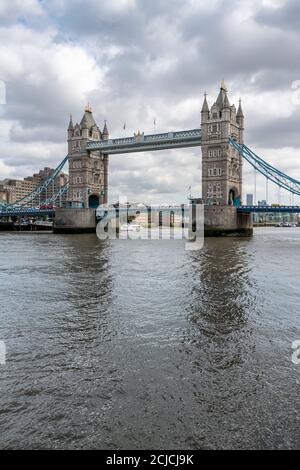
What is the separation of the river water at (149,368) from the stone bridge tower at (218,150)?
42638mm

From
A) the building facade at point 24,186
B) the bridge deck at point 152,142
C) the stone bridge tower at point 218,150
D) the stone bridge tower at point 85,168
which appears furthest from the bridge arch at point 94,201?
the building facade at point 24,186

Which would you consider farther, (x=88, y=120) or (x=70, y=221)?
(x=88, y=120)

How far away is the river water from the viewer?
452 centimetres

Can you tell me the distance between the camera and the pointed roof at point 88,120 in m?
65.9

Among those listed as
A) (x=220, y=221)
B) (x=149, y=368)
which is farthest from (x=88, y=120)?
(x=149, y=368)

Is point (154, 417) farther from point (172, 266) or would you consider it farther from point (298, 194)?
point (298, 194)

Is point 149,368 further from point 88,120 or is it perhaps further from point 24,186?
point 24,186

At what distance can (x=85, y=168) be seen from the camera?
213 ft

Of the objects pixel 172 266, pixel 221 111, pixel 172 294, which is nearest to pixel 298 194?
pixel 221 111

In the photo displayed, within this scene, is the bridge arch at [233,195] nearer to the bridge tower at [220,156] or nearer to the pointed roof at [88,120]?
the bridge tower at [220,156]

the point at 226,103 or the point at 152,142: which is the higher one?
the point at 226,103

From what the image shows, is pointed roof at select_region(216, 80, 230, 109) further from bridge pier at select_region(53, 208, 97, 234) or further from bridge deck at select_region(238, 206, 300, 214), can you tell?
bridge pier at select_region(53, 208, 97, 234)

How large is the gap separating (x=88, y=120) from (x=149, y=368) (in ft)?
216
